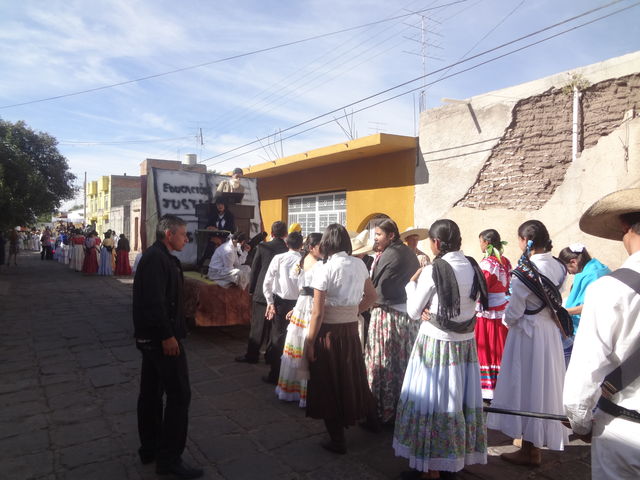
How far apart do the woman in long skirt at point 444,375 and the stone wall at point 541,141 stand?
5519 mm

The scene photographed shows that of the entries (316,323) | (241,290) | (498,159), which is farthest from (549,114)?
(316,323)

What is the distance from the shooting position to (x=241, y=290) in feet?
23.1

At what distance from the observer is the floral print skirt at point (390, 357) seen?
3934mm

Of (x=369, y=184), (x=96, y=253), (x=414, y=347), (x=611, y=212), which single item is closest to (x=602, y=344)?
(x=611, y=212)

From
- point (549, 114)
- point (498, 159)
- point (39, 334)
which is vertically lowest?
point (39, 334)

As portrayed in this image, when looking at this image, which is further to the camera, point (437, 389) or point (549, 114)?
point (549, 114)

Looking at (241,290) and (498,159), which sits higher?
(498,159)

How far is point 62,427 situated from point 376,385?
9.03ft

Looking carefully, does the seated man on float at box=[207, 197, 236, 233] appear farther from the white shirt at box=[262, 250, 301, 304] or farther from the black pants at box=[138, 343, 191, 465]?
the black pants at box=[138, 343, 191, 465]

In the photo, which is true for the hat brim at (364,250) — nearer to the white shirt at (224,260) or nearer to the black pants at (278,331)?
the black pants at (278,331)

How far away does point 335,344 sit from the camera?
11.5 ft

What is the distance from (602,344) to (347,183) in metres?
10.9

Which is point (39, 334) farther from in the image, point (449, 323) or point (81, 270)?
point (81, 270)

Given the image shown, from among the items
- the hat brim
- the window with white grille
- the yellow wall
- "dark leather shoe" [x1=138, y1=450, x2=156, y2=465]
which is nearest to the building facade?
the window with white grille
